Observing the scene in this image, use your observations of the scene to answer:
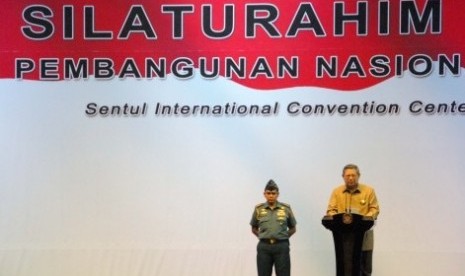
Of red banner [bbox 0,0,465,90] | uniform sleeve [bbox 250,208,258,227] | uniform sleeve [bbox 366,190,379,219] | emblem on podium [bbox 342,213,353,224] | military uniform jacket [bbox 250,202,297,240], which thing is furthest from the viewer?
red banner [bbox 0,0,465,90]

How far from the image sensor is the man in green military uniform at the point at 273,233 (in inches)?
211

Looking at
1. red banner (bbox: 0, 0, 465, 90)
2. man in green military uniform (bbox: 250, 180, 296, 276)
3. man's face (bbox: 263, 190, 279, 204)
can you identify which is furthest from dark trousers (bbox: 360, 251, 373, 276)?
red banner (bbox: 0, 0, 465, 90)

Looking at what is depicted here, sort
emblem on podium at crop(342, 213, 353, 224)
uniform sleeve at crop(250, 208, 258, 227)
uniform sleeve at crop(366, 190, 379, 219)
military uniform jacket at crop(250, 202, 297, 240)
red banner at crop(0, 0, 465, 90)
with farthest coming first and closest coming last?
red banner at crop(0, 0, 465, 90) < uniform sleeve at crop(250, 208, 258, 227) < military uniform jacket at crop(250, 202, 297, 240) < uniform sleeve at crop(366, 190, 379, 219) < emblem on podium at crop(342, 213, 353, 224)

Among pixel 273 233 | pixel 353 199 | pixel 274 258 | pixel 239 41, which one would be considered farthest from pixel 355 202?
pixel 239 41

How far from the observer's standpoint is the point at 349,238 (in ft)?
16.0

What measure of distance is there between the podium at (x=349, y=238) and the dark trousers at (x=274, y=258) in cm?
61

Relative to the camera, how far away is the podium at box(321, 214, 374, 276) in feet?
15.8

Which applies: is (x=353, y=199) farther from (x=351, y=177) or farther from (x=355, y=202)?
(x=351, y=177)

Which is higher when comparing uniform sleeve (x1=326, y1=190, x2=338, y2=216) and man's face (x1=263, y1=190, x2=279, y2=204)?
man's face (x1=263, y1=190, x2=279, y2=204)

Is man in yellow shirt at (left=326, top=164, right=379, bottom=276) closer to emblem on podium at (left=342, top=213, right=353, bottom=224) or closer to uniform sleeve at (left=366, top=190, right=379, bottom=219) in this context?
uniform sleeve at (left=366, top=190, right=379, bottom=219)

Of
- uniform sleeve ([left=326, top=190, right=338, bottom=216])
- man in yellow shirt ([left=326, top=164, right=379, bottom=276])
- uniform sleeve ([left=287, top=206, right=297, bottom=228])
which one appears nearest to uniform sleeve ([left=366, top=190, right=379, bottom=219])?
man in yellow shirt ([left=326, top=164, right=379, bottom=276])

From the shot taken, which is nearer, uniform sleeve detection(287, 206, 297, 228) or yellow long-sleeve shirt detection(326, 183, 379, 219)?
yellow long-sleeve shirt detection(326, 183, 379, 219)

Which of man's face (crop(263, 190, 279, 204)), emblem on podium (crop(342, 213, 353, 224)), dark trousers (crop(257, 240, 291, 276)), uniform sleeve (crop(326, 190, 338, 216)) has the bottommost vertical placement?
dark trousers (crop(257, 240, 291, 276))

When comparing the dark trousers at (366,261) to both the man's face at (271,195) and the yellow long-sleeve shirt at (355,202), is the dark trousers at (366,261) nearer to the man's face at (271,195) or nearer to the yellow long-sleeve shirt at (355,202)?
the yellow long-sleeve shirt at (355,202)
